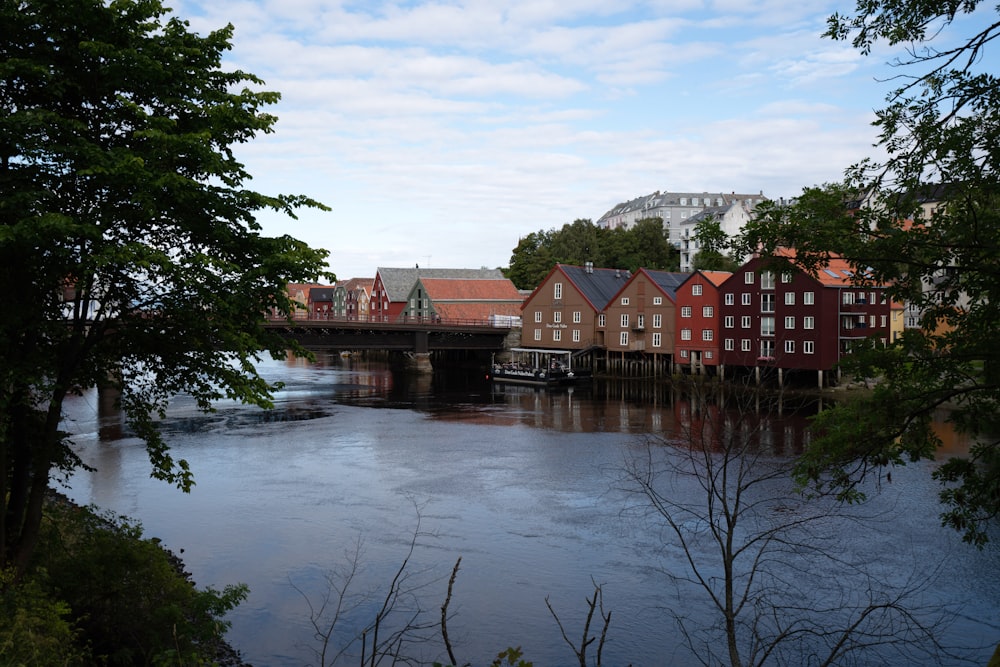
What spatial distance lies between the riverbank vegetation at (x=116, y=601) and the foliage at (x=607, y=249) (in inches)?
3642

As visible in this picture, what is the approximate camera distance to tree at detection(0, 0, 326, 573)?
37.8 feet

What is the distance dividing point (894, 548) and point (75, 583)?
20.0m

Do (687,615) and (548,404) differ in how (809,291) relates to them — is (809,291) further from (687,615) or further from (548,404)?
(687,615)

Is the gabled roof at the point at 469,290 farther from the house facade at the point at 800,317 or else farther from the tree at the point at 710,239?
the tree at the point at 710,239

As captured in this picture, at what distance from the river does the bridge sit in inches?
1142

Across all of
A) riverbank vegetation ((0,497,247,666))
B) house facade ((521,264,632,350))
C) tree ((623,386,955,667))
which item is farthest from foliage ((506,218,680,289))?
riverbank vegetation ((0,497,247,666))

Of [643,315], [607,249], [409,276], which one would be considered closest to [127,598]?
[643,315]

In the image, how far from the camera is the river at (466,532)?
16891mm

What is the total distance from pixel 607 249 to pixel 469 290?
21.5 meters

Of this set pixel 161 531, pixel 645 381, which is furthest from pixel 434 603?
pixel 645 381

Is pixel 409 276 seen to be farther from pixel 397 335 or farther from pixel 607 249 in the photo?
pixel 397 335

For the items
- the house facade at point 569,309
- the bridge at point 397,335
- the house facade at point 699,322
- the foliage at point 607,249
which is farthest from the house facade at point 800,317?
the foliage at point 607,249

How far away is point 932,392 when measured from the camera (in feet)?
34.0

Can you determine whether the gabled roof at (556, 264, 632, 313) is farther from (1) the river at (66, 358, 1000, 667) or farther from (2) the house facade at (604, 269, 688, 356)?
(1) the river at (66, 358, 1000, 667)
